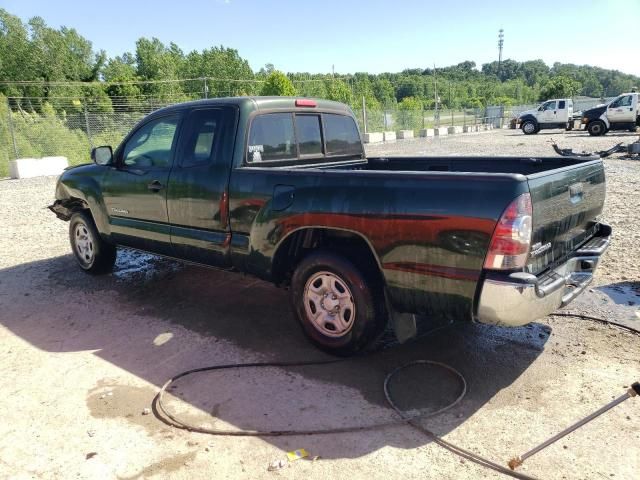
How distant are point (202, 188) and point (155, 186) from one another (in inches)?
29.1

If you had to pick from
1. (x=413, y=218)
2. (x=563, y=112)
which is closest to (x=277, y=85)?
(x=563, y=112)

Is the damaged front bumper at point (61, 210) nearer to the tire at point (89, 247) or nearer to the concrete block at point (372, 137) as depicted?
the tire at point (89, 247)

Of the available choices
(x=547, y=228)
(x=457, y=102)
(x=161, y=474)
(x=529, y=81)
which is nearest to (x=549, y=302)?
(x=547, y=228)

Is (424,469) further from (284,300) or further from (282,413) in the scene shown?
(284,300)

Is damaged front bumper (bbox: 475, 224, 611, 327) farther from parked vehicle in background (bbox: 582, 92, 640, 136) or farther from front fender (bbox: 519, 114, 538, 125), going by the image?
front fender (bbox: 519, 114, 538, 125)

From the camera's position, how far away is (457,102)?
74750 mm

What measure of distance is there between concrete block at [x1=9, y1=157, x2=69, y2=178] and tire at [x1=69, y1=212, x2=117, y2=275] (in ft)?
46.9

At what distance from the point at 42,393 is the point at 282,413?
1.75 m

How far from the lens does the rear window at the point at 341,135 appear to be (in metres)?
5.11

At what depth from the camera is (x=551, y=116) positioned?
33.2 meters

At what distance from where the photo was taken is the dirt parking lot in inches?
107

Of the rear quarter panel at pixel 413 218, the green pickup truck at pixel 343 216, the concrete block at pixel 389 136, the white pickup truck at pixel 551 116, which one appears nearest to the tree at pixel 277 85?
the concrete block at pixel 389 136

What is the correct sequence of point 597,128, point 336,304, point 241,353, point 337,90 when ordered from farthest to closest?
point 337,90 → point 597,128 → point 241,353 → point 336,304

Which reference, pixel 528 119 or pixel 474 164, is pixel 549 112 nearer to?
pixel 528 119
